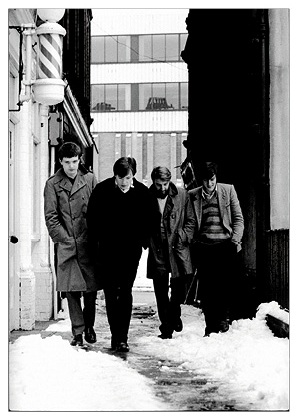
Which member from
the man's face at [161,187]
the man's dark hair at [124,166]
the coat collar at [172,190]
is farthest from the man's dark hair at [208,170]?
the man's dark hair at [124,166]

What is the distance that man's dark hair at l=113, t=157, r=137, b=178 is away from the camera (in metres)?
7.89

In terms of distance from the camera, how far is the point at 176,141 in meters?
8.12

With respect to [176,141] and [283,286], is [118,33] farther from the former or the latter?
[283,286]

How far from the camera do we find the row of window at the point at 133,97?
7871 mm

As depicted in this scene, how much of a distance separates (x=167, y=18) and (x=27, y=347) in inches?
99.6

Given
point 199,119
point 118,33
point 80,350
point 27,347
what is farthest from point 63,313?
point 199,119

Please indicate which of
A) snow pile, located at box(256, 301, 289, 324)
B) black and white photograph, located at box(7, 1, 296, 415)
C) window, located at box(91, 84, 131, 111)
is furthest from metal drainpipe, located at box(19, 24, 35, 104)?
snow pile, located at box(256, 301, 289, 324)

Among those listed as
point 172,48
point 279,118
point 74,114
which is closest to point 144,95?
point 172,48

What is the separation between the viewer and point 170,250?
9.12m

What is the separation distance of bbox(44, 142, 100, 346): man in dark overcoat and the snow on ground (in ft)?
1.65

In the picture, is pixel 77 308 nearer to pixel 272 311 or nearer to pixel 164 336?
pixel 164 336

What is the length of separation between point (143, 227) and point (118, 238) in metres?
0.22

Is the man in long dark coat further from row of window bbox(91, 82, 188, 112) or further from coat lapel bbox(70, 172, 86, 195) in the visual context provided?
row of window bbox(91, 82, 188, 112)

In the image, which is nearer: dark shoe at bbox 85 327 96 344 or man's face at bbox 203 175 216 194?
dark shoe at bbox 85 327 96 344
